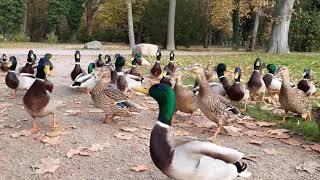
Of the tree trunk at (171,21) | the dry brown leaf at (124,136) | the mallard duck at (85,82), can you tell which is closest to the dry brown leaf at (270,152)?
the dry brown leaf at (124,136)

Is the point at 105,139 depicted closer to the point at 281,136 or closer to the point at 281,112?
the point at 281,136

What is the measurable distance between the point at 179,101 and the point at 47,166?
92.5 inches

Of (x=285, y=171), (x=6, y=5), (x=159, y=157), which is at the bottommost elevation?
(x=285, y=171)

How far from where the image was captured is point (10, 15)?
113 feet

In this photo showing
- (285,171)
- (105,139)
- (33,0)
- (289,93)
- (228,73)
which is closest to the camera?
(285,171)

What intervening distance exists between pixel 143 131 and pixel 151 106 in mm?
1670

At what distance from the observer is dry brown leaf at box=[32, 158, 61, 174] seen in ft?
14.2

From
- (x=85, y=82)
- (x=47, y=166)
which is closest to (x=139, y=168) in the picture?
(x=47, y=166)

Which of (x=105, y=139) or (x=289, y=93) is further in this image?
(x=289, y=93)

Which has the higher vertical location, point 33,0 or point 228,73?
point 33,0

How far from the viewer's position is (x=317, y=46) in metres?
27.8

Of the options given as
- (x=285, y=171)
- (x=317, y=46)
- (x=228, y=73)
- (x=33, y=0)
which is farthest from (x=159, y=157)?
(x=33, y=0)

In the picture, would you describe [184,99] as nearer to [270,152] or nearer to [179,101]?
[179,101]

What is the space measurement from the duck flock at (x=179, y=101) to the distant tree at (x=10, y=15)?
2529 centimetres
